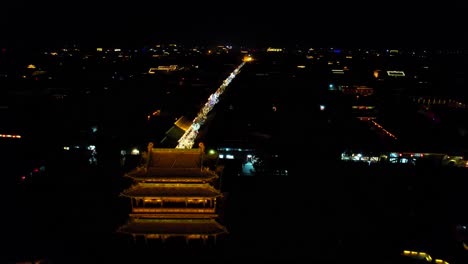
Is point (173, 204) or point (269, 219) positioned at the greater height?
point (173, 204)

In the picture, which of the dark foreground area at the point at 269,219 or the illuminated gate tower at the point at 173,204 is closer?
the illuminated gate tower at the point at 173,204

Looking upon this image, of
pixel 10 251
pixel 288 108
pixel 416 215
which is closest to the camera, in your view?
pixel 10 251

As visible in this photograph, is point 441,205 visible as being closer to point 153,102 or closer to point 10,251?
point 10,251

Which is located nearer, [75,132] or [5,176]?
[5,176]

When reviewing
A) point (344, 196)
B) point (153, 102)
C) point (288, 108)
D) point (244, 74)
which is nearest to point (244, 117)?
point (288, 108)
